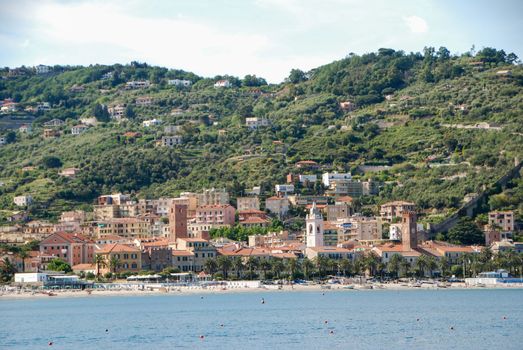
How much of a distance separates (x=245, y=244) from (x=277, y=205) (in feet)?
44.1

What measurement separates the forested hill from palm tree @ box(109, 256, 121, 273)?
28.9 m

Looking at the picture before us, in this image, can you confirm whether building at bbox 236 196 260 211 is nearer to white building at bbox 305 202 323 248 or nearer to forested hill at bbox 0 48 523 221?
forested hill at bbox 0 48 523 221

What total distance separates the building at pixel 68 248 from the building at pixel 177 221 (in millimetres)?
8004

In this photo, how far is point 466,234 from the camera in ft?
401

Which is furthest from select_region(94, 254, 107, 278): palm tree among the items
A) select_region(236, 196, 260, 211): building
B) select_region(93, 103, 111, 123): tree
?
select_region(93, 103, 111, 123): tree

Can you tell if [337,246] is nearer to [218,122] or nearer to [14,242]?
[14,242]

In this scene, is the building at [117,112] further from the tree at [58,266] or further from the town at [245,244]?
the tree at [58,266]

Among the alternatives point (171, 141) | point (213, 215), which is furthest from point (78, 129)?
point (213, 215)

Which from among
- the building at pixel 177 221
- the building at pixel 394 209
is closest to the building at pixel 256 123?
the building at pixel 394 209

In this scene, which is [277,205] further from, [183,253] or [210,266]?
[210,266]

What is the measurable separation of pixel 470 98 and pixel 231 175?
118 feet

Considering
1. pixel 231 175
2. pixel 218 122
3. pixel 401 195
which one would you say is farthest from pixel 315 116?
pixel 401 195

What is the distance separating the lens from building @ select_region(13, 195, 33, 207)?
461 ft

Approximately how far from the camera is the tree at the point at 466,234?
122125 mm
